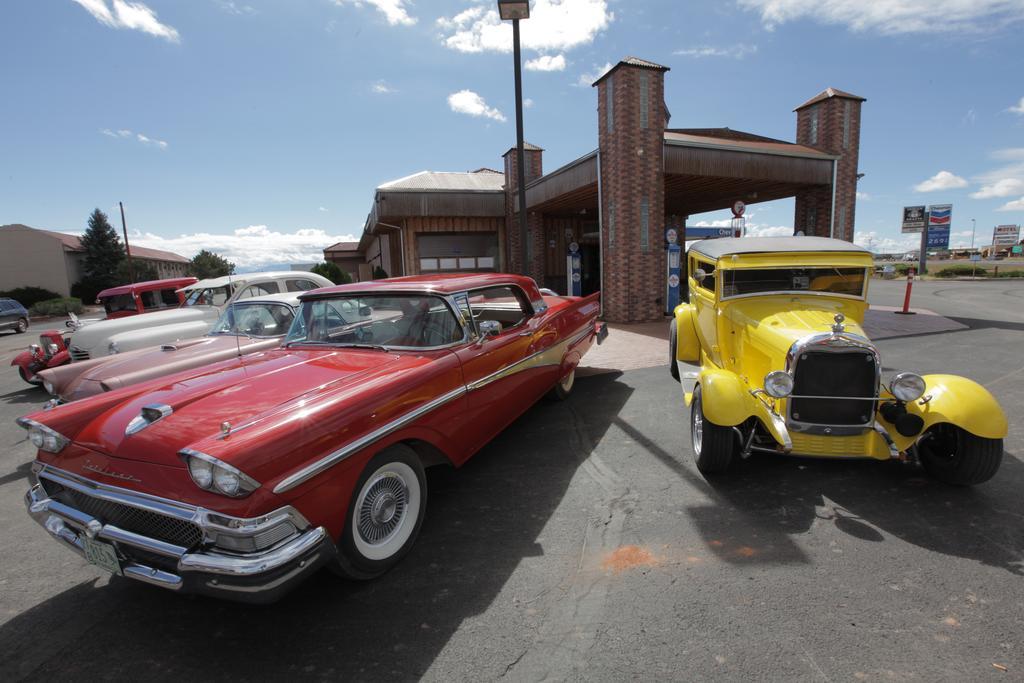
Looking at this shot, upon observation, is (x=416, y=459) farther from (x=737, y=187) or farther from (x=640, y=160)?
(x=737, y=187)

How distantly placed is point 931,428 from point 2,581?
5893 millimetres

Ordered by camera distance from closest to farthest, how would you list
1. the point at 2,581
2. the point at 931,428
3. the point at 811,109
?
the point at 2,581 → the point at 931,428 → the point at 811,109

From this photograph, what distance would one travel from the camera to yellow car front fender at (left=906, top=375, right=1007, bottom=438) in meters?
3.11

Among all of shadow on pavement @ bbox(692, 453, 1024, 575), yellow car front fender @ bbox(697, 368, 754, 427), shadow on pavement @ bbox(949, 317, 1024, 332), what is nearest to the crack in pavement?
shadow on pavement @ bbox(692, 453, 1024, 575)

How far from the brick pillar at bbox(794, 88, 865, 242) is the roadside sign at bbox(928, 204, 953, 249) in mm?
30800

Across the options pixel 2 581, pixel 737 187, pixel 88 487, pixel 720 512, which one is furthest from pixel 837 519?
pixel 737 187

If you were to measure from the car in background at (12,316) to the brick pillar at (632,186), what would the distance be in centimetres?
2219

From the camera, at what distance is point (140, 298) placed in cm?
966

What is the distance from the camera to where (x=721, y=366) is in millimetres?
4742

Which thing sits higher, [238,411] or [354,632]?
[238,411]

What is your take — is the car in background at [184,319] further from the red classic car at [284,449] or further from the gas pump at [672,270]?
the gas pump at [672,270]

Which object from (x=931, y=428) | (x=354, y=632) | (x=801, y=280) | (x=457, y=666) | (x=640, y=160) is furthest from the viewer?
(x=640, y=160)

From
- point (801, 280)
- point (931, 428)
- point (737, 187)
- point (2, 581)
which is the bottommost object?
point (2, 581)

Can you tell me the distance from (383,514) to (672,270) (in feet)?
35.9
